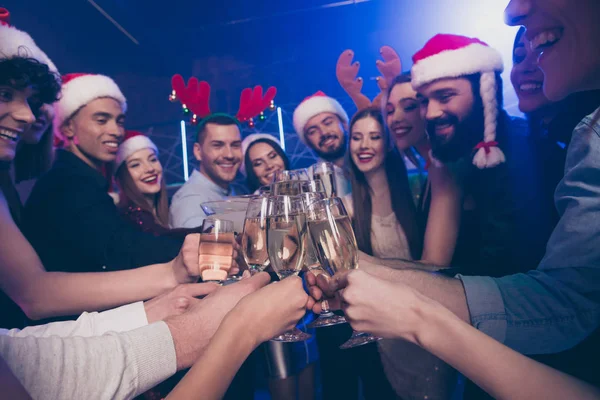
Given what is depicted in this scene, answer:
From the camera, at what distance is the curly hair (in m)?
1.66

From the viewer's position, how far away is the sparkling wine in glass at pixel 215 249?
1103 millimetres

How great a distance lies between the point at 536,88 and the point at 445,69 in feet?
1.67

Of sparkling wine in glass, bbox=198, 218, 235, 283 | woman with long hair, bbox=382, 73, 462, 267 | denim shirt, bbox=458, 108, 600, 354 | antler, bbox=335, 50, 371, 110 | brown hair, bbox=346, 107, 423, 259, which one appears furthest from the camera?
antler, bbox=335, 50, 371, 110

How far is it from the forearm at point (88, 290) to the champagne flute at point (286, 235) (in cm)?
64

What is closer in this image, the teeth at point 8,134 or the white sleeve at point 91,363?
the white sleeve at point 91,363

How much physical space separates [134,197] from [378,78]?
2.18 m

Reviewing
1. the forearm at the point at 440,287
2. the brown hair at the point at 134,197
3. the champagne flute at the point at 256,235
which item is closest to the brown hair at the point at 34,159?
the brown hair at the point at 134,197

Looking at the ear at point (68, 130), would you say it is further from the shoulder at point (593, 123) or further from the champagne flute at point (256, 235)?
the shoulder at point (593, 123)

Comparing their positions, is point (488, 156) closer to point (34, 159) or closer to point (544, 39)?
point (544, 39)

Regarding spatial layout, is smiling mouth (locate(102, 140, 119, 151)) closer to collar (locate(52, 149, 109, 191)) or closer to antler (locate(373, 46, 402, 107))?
collar (locate(52, 149, 109, 191))

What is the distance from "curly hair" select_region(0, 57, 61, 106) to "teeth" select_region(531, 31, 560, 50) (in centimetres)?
234

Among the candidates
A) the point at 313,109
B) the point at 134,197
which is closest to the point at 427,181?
the point at 313,109

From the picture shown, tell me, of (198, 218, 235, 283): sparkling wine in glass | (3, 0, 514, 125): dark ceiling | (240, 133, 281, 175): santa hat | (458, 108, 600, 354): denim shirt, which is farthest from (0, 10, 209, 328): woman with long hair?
(3, 0, 514, 125): dark ceiling

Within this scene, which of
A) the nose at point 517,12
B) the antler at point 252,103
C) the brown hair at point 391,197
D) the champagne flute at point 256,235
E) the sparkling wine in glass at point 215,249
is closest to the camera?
the champagne flute at point 256,235
